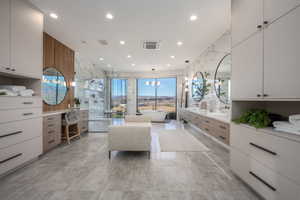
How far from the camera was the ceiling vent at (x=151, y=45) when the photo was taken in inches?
162

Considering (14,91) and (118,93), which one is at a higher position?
(118,93)

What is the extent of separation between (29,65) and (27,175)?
2.02 m

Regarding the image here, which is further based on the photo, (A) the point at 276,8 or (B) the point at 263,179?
(B) the point at 263,179

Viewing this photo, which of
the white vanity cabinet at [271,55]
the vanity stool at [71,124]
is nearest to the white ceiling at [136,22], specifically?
the white vanity cabinet at [271,55]

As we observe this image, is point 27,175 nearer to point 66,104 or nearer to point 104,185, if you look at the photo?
point 104,185

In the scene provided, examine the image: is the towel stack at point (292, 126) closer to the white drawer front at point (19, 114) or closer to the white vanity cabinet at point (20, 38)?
the white drawer front at point (19, 114)

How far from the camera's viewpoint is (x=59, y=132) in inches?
134

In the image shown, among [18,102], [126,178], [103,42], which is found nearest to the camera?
[126,178]

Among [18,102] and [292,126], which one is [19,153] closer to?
[18,102]

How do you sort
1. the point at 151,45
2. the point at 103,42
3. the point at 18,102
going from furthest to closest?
the point at 151,45, the point at 103,42, the point at 18,102

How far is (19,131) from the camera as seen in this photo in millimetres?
2178

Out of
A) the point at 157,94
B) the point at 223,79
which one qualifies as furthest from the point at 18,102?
the point at 157,94

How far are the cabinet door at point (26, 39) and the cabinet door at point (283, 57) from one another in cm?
384

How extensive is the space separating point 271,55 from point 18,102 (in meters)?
3.79
